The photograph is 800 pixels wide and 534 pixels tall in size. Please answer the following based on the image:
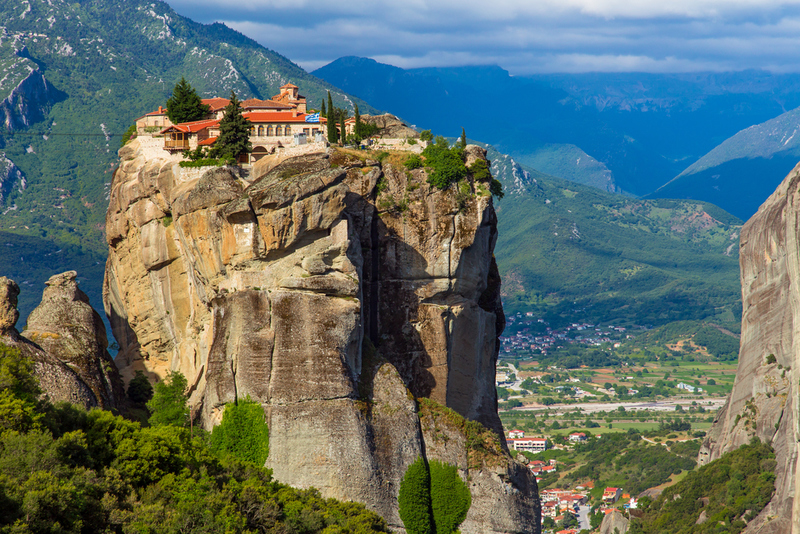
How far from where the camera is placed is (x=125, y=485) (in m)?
37.7

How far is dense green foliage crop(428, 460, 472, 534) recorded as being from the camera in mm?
54969

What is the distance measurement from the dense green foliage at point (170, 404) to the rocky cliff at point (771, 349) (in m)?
55.4

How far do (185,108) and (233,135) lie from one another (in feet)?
37.4

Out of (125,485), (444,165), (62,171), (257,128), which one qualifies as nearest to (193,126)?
(257,128)

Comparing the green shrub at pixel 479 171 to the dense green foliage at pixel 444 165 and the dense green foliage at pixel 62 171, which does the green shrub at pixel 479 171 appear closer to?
the dense green foliage at pixel 444 165

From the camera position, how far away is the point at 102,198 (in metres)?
172

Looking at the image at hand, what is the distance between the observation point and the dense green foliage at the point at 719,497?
9100cm

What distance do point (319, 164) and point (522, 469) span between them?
21.5 meters

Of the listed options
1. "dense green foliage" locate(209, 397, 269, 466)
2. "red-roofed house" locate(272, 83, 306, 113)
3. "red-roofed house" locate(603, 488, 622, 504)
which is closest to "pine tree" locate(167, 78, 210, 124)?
"red-roofed house" locate(272, 83, 306, 113)

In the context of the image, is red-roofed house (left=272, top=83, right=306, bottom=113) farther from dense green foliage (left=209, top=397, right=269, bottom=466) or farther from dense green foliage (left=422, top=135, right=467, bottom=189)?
dense green foliage (left=209, top=397, right=269, bottom=466)

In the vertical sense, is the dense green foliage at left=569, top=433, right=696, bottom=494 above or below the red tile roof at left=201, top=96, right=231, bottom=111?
below

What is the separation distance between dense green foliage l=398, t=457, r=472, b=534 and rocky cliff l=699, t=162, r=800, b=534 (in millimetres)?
43315

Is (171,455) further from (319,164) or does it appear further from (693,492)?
(693,492)

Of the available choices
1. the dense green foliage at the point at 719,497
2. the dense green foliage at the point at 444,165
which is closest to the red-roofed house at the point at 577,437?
the dense green foliage at the point at 719,497
